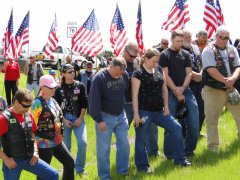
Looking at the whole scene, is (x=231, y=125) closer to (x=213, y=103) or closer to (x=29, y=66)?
(x=213, y=103)

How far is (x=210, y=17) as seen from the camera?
14.0 m

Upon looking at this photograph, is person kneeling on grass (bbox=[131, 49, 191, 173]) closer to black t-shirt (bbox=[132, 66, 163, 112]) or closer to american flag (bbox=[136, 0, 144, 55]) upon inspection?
black t-shirt (bbox=[132, 66, 163, 112])

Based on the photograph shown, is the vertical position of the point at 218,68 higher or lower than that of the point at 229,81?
higher

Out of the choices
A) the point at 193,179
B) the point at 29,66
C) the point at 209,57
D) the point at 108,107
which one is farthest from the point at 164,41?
the point at 29,66

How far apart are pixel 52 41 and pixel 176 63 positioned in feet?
54.9

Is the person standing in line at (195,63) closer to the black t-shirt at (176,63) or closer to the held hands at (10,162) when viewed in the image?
the black t-shirt at (176,63)

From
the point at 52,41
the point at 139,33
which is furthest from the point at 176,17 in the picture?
the point at 52,41

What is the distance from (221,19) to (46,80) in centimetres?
960

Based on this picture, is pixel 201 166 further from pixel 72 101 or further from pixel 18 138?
pixel 18 138

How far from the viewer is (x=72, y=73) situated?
789 cm

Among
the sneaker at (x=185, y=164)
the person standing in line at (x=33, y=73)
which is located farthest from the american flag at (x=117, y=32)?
the sneaker at (x=185, y=164)

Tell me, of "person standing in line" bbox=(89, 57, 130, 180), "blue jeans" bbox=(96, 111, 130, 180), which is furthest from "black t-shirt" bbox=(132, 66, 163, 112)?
"blue jeans" bbox=(96, 111, 130, 180)

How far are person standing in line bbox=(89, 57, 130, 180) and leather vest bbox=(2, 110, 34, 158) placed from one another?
147cm

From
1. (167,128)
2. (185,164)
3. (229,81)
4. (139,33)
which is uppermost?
(139,33)
